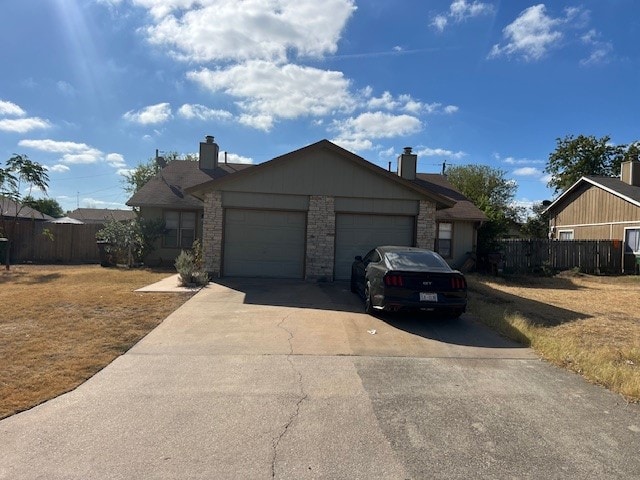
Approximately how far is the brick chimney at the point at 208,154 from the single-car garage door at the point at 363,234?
11.0 metres

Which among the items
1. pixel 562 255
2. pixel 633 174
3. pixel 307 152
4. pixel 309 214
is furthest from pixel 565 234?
pixel 307 152

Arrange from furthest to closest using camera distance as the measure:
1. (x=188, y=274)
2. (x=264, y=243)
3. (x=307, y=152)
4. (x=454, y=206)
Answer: (x=454, y=206), (x=264, y=243), (x=307, y=152), (x=188, y=274)

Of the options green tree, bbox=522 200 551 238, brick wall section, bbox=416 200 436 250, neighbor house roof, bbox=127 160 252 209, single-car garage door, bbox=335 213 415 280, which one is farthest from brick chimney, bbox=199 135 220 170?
green tree, bbox=522 200 551 238

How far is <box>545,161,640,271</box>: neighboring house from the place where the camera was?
23484 mm

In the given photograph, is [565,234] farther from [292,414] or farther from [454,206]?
[292,414]

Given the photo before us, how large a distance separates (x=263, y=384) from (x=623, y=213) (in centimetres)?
2570

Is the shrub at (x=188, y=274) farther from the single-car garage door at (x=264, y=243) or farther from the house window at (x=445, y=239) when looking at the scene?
the house window at (x=445, y=239)

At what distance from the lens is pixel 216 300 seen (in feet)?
34.1

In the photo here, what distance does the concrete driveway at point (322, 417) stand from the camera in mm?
3381

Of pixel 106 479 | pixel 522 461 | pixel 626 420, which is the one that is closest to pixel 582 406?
pixel 626 420

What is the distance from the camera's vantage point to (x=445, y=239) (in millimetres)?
21016

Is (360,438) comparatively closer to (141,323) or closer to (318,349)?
(318,349)

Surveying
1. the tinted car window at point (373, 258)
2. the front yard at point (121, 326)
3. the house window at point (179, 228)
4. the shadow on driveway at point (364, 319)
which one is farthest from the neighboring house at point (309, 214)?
the house window at point (179, 228)

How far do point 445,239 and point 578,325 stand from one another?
12.1 metres
